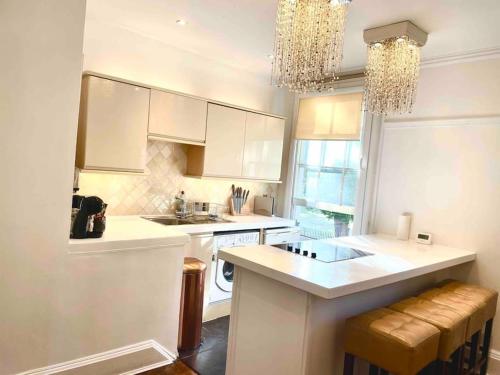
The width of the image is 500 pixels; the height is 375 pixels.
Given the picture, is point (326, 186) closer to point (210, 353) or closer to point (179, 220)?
point (179, 220)

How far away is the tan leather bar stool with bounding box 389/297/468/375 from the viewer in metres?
1.91

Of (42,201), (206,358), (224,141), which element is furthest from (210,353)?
(224,141)

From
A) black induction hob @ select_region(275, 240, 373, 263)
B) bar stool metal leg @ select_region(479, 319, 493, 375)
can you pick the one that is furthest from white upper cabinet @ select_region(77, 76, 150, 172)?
bar stool metal leg @ select_region(479, 319, 493, 375)

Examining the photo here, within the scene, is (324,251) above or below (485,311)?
above

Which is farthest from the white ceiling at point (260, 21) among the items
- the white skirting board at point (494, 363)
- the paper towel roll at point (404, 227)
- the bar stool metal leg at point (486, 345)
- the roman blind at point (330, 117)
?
the white skirting board at point (494, 363)

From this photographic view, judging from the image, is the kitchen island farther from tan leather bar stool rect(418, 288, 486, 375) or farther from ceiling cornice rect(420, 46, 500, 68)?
ceiling cornice rect(420, 46, 500, 68)

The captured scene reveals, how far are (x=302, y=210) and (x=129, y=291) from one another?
2.59m

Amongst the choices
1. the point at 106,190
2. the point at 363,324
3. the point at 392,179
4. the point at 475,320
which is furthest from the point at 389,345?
the point at 106,190

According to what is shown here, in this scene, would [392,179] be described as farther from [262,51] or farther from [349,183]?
[262,51]

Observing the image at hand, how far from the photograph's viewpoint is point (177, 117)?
3.31 metres

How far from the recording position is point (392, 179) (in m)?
3.47

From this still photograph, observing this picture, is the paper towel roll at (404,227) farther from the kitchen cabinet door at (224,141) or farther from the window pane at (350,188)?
the kitchen cabinet door at (224,141)

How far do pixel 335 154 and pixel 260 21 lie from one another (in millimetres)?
1925

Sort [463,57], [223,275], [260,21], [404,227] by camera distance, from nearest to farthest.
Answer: [260,21], [463,57], [404,227], [223,275]
